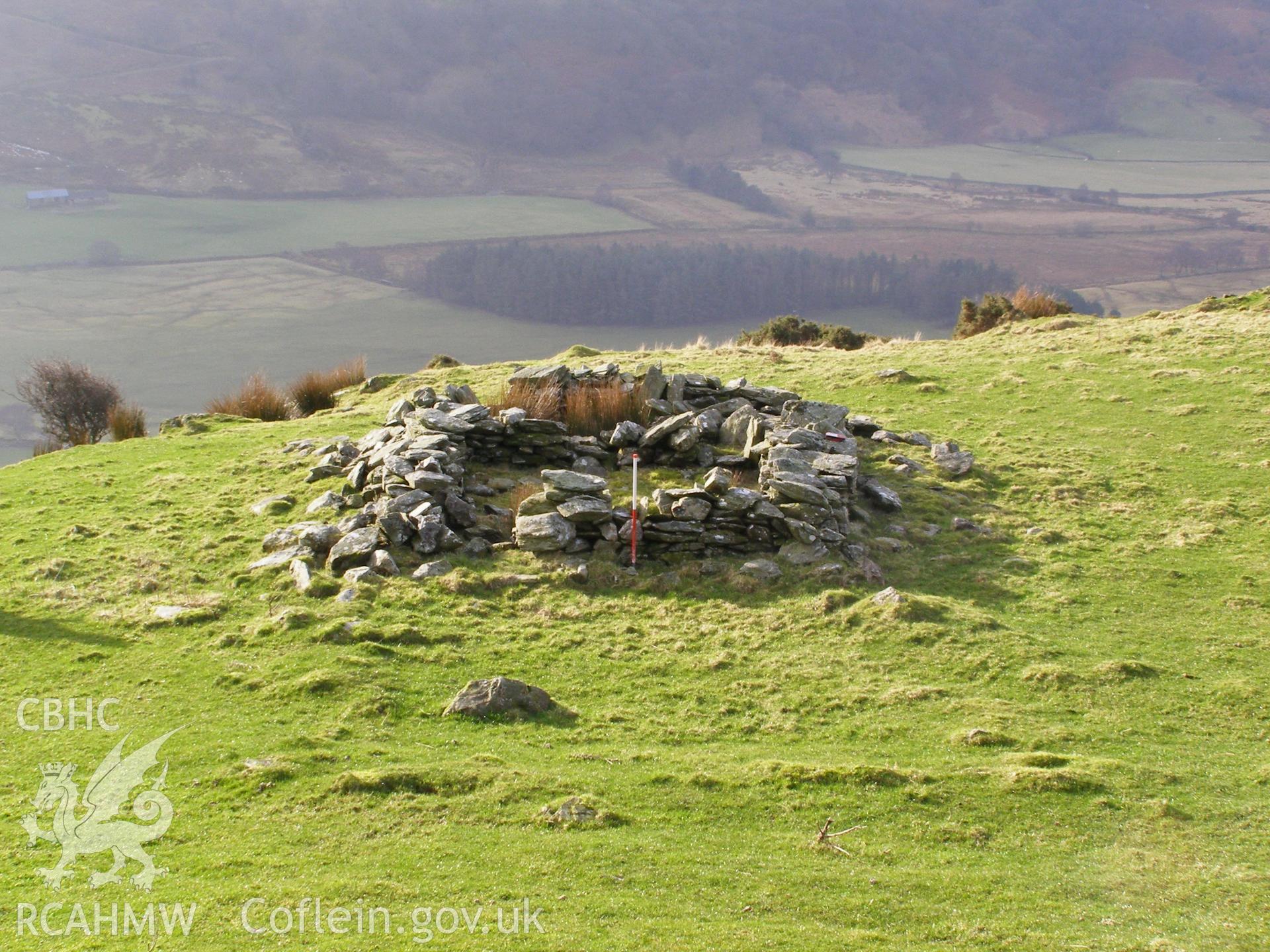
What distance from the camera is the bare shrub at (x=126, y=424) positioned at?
25.9m

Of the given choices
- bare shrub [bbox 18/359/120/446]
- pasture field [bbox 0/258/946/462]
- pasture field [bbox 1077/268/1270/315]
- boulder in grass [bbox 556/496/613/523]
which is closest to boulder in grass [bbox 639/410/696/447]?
boulder in grass [bbox 556/496/613/523]

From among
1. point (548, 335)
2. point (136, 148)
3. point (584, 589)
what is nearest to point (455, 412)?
point (584, 589)

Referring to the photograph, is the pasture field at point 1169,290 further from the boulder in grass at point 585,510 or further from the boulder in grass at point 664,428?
the boulder in grass at point 585,510

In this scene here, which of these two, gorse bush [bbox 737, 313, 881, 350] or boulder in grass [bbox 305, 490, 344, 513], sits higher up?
gorse bush [bbox 737, 313, 881, 350]

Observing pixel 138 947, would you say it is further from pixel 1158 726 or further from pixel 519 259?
pixel 519 259

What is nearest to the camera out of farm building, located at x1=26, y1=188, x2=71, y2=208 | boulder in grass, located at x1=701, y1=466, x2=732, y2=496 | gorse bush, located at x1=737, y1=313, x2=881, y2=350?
boulder in grass, located at x1=701, y1=466, x2=732, y2=496

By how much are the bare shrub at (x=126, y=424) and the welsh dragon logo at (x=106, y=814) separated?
1870 centimetres

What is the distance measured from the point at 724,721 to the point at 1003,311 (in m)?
27.3

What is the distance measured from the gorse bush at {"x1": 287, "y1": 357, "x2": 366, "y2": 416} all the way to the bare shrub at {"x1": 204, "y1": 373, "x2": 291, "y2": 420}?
17.3 inches

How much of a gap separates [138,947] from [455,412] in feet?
37.8

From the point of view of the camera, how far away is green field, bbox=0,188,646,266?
12850 centimetres

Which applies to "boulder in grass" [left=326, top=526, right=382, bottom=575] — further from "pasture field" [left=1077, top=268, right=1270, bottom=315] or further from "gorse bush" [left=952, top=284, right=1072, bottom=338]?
"pasture field" [left=1077, top=268, right=1270, bottom=315]

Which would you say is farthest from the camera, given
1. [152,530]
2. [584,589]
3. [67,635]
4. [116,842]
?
[152,530]

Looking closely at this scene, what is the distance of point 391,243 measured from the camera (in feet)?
443
